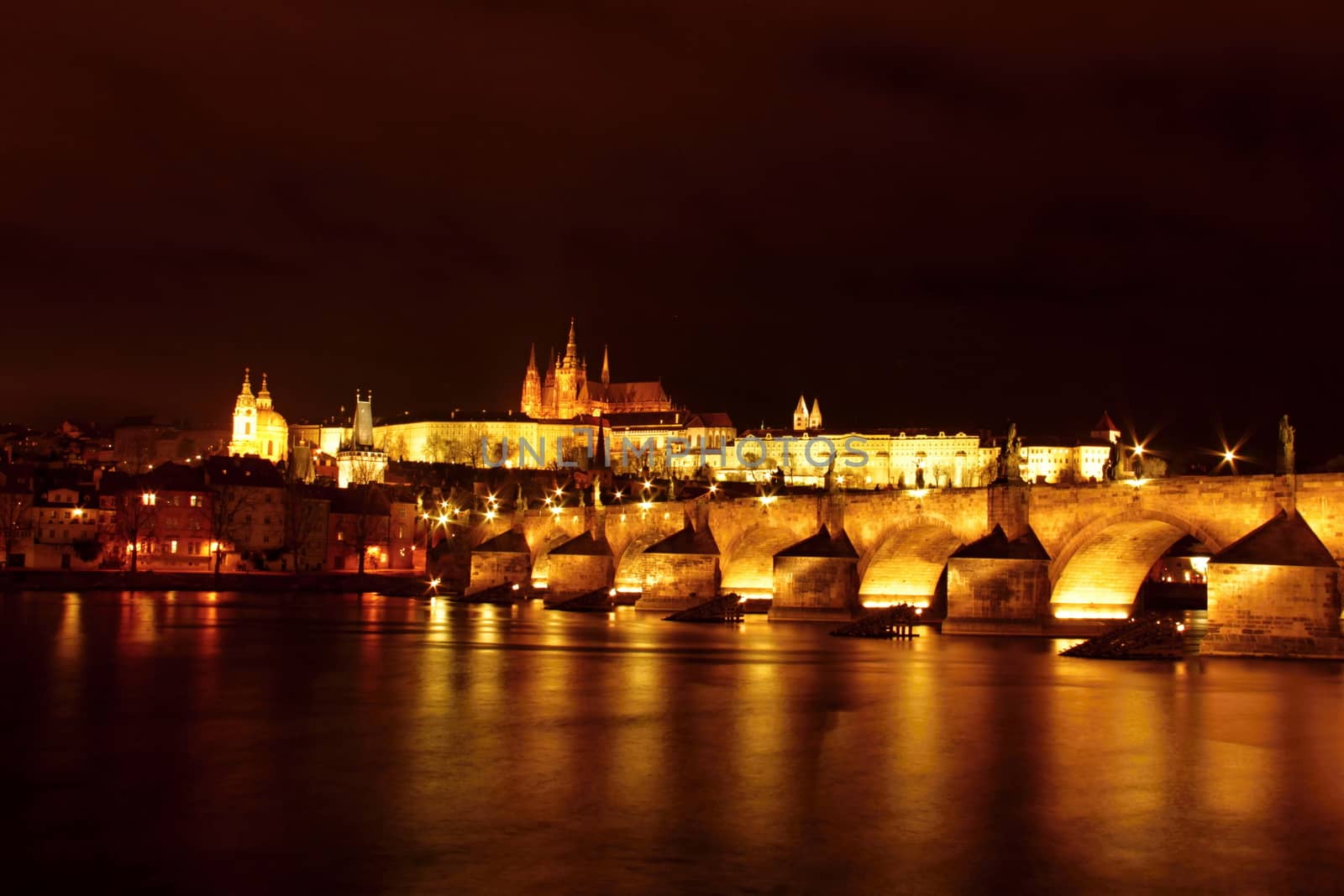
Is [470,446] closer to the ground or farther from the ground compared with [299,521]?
farther from the ground

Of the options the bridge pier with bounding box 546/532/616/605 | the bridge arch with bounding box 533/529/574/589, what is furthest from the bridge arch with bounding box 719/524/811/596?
the bridge arch with bounding box 533/529/574/589

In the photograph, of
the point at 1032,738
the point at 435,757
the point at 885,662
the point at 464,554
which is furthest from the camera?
the point at 464,554

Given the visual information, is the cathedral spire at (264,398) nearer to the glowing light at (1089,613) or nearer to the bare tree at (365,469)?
the bare tree at (365,469)

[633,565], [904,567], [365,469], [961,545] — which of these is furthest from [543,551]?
[365,469]

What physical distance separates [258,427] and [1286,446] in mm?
151310

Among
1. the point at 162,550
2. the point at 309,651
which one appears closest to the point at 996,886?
the point at 309,651

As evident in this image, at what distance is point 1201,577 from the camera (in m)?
81.6

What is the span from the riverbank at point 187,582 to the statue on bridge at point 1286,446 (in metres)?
46.5

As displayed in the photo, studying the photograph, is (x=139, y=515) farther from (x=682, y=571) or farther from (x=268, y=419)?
(x=268, y=419)

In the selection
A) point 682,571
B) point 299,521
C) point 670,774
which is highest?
point 299,521

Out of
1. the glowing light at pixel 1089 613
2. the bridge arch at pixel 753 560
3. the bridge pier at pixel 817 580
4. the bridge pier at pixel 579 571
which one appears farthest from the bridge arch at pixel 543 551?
the glowing light at pixel 1089 613

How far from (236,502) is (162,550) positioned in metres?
4.98

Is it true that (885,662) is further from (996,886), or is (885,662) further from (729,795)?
(996,886)

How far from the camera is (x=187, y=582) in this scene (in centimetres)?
6962
